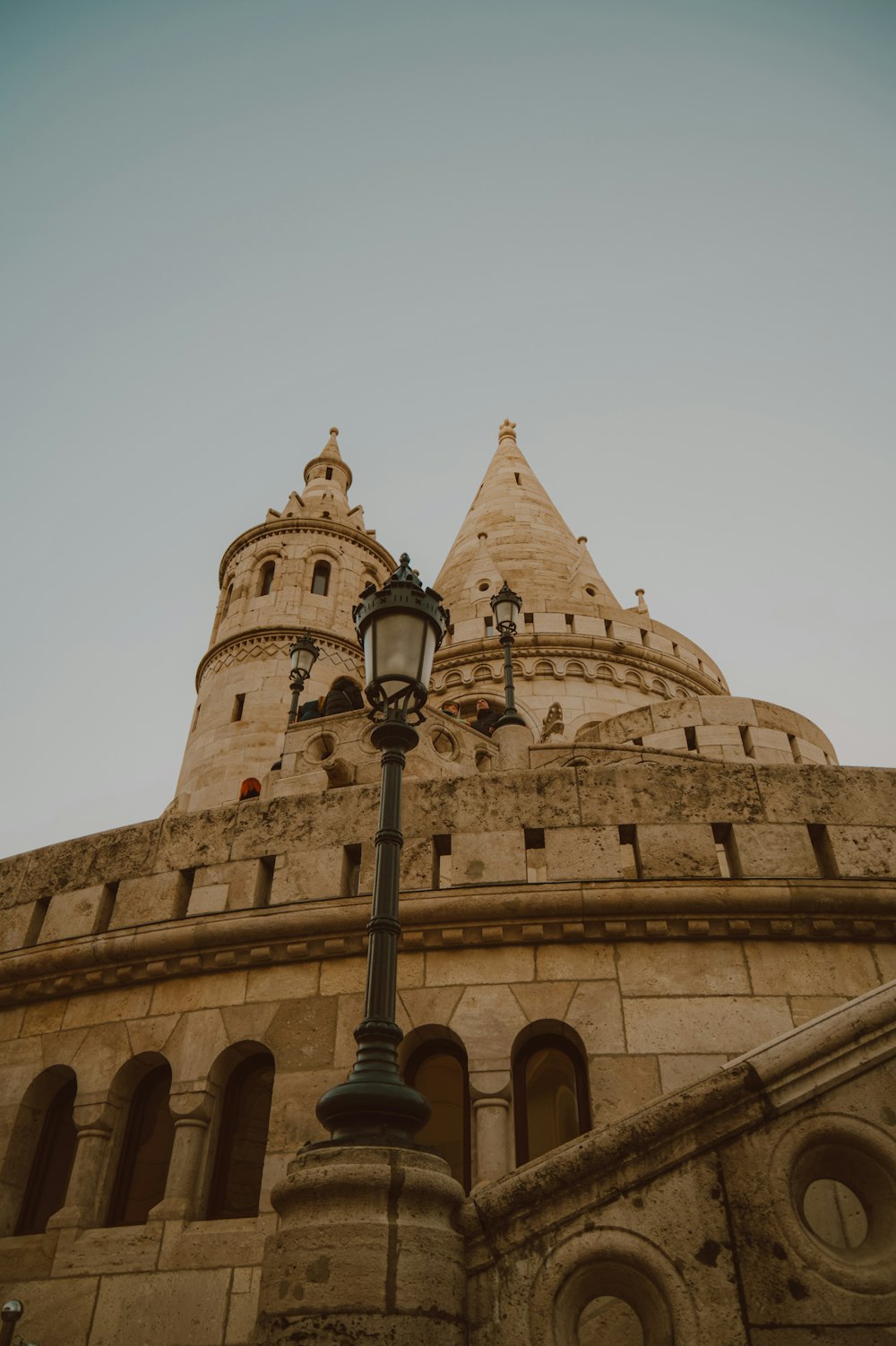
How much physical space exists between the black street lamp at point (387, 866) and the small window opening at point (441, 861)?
2.08 metres

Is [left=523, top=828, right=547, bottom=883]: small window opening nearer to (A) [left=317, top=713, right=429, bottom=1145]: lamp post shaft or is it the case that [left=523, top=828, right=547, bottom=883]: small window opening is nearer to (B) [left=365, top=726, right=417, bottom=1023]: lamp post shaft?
(B) [left=365, top=726, right=417, bottom=1023]: lamp post shaft

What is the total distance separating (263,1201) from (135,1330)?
1.04m

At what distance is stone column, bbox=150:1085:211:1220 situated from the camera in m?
6.59

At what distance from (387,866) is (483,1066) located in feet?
7.43

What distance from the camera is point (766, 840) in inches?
295

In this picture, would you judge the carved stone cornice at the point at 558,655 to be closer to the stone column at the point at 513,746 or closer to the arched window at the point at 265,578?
the arched window at the point at 265,578

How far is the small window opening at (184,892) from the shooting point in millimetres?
8164

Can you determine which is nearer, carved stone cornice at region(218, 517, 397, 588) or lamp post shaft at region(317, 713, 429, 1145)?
lamp post shaft at region(317, 713, 429, 1145)

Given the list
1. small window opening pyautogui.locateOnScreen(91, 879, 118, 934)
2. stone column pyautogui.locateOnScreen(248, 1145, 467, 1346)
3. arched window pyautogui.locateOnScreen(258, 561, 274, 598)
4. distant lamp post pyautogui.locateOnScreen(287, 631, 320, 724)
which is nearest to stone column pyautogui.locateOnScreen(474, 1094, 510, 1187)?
stone column pyautogui.locateOnScreen(248, 1145, 467, 1346)

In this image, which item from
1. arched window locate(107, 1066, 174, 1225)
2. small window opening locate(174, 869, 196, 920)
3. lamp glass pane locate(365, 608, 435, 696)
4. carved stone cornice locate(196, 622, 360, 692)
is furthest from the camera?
carved stone cornice locate(196, 622, 360, 692)

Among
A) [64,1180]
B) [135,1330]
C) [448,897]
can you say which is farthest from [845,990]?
[64,1180]

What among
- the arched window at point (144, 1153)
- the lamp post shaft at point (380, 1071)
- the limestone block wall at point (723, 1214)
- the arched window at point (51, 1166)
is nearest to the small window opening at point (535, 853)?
the lamp post shaft at point (380, 1071)

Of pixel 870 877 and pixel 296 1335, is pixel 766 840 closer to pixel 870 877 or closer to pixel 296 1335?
pixel 870 877

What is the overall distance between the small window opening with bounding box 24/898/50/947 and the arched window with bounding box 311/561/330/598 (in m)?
18.3
